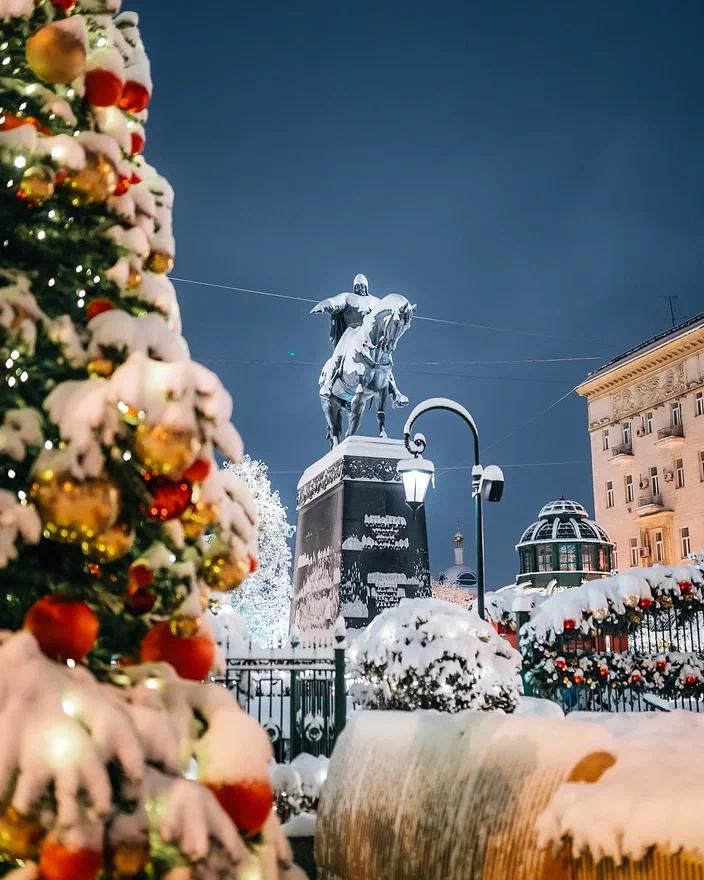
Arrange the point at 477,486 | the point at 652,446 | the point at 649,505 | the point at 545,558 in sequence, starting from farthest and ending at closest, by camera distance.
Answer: the point at 652,446
the point at 649,505
the point at 545,558
the point at 477,486

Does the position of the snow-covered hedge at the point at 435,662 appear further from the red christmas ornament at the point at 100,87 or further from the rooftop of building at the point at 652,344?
the rooftop of building at the point at 652,344

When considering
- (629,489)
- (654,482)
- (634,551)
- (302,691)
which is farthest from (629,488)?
(302,691)

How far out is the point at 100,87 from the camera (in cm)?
341

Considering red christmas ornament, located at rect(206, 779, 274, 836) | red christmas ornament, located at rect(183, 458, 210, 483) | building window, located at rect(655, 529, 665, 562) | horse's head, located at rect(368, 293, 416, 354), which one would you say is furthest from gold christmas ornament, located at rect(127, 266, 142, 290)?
building window, located at rect(655, 529, 665, 562)

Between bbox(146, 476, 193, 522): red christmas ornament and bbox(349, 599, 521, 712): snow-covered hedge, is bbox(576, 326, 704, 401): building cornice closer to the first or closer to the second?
bbox(349, 599, 521, 712): snow-covered hedge

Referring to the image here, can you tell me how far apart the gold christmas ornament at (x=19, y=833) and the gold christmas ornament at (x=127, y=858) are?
0.19 meters

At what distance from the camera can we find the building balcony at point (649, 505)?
51.6 m

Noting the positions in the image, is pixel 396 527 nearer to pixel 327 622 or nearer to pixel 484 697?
pixel 327 622

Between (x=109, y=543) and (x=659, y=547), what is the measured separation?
53744mm

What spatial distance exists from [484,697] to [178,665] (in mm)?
7133

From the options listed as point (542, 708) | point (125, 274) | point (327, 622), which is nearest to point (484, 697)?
point (542, 708)

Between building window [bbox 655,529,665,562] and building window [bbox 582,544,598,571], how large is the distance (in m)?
11.0

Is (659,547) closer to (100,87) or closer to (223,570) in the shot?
(223,570)

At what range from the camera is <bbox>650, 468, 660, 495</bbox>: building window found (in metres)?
52.6
